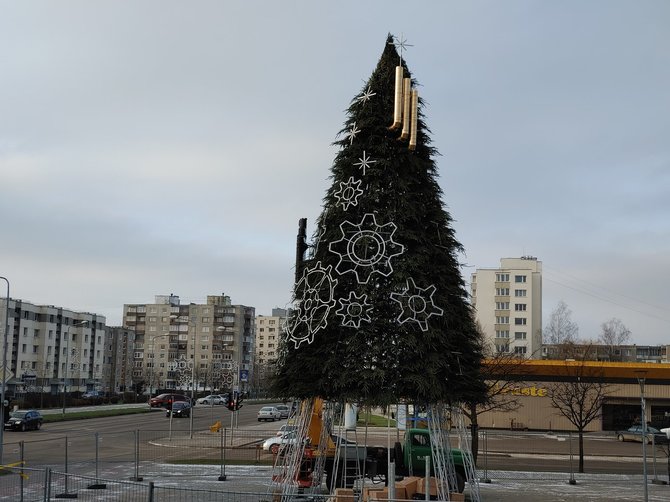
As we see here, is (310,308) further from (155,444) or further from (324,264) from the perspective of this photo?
(155,444)

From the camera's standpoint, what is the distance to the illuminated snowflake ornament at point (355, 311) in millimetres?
13617

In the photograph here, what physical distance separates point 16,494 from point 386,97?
45.0 feet

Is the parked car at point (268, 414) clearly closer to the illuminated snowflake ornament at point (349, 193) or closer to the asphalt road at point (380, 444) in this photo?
the asphalt road at point (380, 444)

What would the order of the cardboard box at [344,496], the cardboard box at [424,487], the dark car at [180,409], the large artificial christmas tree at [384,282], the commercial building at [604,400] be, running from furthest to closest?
the dark car at [180,409]
the commercial building at [604,400]
the cardboard box at [424,487]
the large artificial christmas tree at [384,282]
the cardboard box at [344,496]

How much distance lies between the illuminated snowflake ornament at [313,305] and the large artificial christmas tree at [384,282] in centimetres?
3

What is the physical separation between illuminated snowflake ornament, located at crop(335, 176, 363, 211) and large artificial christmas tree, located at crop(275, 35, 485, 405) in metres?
0.03

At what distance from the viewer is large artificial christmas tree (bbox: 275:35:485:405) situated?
1346cm

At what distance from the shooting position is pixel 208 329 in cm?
15900

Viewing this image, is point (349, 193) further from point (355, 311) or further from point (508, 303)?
point (508, 303)

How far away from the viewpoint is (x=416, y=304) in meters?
13.6

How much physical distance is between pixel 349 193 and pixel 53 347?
10850 centimetres

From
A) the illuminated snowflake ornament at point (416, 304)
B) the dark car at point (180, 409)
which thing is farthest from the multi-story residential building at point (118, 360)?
the illuminated snowflake ornament at point (416, 304)

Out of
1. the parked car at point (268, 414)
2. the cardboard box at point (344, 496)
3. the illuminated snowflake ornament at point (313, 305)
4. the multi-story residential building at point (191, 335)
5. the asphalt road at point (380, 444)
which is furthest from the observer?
the multi-story residential building at point (191, 335)

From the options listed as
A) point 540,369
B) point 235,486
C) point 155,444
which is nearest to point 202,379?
point 540,369
